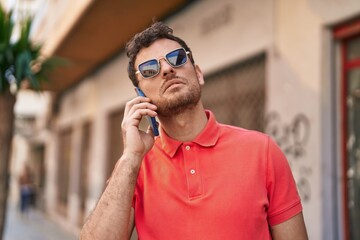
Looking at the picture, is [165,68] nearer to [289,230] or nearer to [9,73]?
[289,230]

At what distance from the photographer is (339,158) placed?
4961 mm

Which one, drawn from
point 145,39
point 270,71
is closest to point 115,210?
point 145,39

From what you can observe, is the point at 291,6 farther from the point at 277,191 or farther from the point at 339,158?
the point at 277,191

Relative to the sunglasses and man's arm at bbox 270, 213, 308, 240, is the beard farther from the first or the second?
man's arm at bbox 270, 213, 308, 240

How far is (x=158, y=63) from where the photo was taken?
2.25 metres

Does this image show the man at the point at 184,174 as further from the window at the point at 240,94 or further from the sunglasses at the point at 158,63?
the window at the point at 240,94

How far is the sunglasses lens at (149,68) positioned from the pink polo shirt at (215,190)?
337 millimetres

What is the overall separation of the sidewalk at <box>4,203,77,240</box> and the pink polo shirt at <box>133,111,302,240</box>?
10.6m

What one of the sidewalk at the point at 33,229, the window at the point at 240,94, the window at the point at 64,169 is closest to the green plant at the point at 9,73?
the window at the point at 240,94

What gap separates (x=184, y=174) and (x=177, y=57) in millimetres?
561

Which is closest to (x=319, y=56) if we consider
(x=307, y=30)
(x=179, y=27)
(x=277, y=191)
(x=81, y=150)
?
(x=307, y=30)

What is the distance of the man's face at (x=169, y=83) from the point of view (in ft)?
7.22

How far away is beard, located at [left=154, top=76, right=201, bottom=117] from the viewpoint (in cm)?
219

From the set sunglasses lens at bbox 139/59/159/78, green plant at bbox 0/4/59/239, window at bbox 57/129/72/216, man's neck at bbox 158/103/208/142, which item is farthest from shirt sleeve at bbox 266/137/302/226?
window at bbox 57/129/72/216
